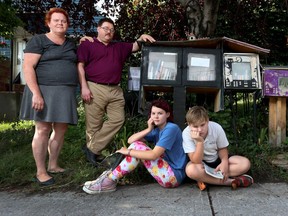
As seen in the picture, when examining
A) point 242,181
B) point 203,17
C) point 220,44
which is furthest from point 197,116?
point 203,17

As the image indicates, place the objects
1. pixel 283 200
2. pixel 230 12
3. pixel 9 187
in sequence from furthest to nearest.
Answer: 1. pixel 230 12
2. pixel 9 187
3. pixel 283 200

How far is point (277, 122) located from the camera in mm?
4965

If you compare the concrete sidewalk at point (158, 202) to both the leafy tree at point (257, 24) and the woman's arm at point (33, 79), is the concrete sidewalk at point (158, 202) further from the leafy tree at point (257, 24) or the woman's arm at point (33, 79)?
the leafy tree at point (257, 24)

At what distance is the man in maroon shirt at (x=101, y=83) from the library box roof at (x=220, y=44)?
1.04 ft

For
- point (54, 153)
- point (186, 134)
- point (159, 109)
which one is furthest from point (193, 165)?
point (54, 153)

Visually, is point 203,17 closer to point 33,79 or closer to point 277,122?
point 277,122

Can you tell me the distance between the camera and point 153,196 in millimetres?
3350

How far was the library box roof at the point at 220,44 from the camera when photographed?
13.7 feet

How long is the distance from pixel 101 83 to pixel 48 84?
25.0 inches

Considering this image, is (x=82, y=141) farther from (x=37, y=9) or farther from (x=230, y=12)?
(x=230, y=12)

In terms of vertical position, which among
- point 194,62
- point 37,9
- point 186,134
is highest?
point 37,9

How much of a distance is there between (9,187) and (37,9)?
353 centimetres

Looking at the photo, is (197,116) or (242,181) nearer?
(197,116)

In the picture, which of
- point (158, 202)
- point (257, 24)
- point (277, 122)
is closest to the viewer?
point (158, 202)
